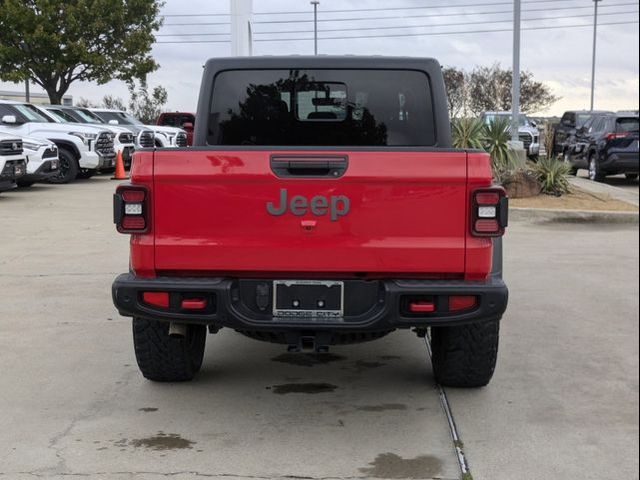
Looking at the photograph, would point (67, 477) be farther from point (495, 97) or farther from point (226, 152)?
point (495, 97)

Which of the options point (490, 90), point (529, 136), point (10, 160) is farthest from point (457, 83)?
point (10, 160)

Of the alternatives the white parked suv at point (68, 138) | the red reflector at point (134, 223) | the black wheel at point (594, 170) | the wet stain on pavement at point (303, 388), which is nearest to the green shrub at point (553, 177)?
the black wheel at point (594, 170)

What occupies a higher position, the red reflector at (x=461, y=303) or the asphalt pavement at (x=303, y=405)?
the red reflector at (x=461, y=303)

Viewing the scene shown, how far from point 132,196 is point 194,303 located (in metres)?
0.61

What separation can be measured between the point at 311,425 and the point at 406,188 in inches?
53.8

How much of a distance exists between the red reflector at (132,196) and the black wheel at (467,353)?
1829 mm

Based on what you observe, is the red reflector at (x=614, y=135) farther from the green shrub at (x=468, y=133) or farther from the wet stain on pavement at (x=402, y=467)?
the wet stain on pavement at (x=402, y=467)

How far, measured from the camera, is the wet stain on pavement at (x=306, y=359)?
5223mm

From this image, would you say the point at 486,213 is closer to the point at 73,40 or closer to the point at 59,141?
the point at 59,141

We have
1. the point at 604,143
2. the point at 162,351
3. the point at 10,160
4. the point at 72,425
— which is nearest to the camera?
the point at 72,425

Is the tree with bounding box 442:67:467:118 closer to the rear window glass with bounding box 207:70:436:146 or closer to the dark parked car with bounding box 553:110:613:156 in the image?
the dark parked car with bounding box 553:110:613:156

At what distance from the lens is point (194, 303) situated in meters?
3.79

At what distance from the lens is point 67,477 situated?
11.3 feet

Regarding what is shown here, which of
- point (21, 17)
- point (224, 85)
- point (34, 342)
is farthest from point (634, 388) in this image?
point (21, 17)
